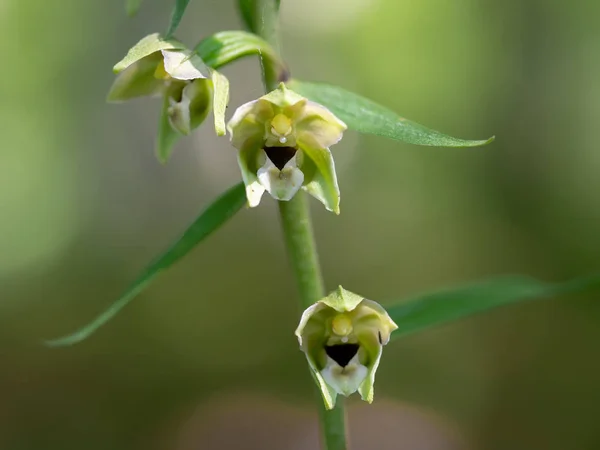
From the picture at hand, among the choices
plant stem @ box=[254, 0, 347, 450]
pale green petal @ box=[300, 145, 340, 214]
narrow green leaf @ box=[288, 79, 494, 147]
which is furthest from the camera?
plant stem @ box=[254, 0, 347, 450]

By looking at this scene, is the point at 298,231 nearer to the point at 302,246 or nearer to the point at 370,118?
the point at 302,246

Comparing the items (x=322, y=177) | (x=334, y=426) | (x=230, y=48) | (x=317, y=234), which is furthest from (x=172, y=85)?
(x=317, y=234)

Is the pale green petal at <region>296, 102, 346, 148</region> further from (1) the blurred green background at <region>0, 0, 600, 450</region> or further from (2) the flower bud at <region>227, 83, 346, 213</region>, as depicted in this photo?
(1) the blurred green background at <region>0, 0, 600, 450</region>

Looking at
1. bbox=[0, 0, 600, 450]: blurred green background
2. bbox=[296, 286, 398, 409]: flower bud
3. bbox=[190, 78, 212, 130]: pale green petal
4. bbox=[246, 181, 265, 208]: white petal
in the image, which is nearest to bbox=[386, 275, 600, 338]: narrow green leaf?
bbox=[296, 286, 398, 409]: flower bud

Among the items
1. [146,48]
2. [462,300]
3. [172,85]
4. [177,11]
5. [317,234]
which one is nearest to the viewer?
[177,11]

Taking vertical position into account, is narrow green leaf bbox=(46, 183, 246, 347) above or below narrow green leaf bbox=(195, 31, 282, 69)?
below

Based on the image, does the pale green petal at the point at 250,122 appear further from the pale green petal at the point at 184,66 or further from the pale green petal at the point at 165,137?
the pale green petal at the point at 165,137
